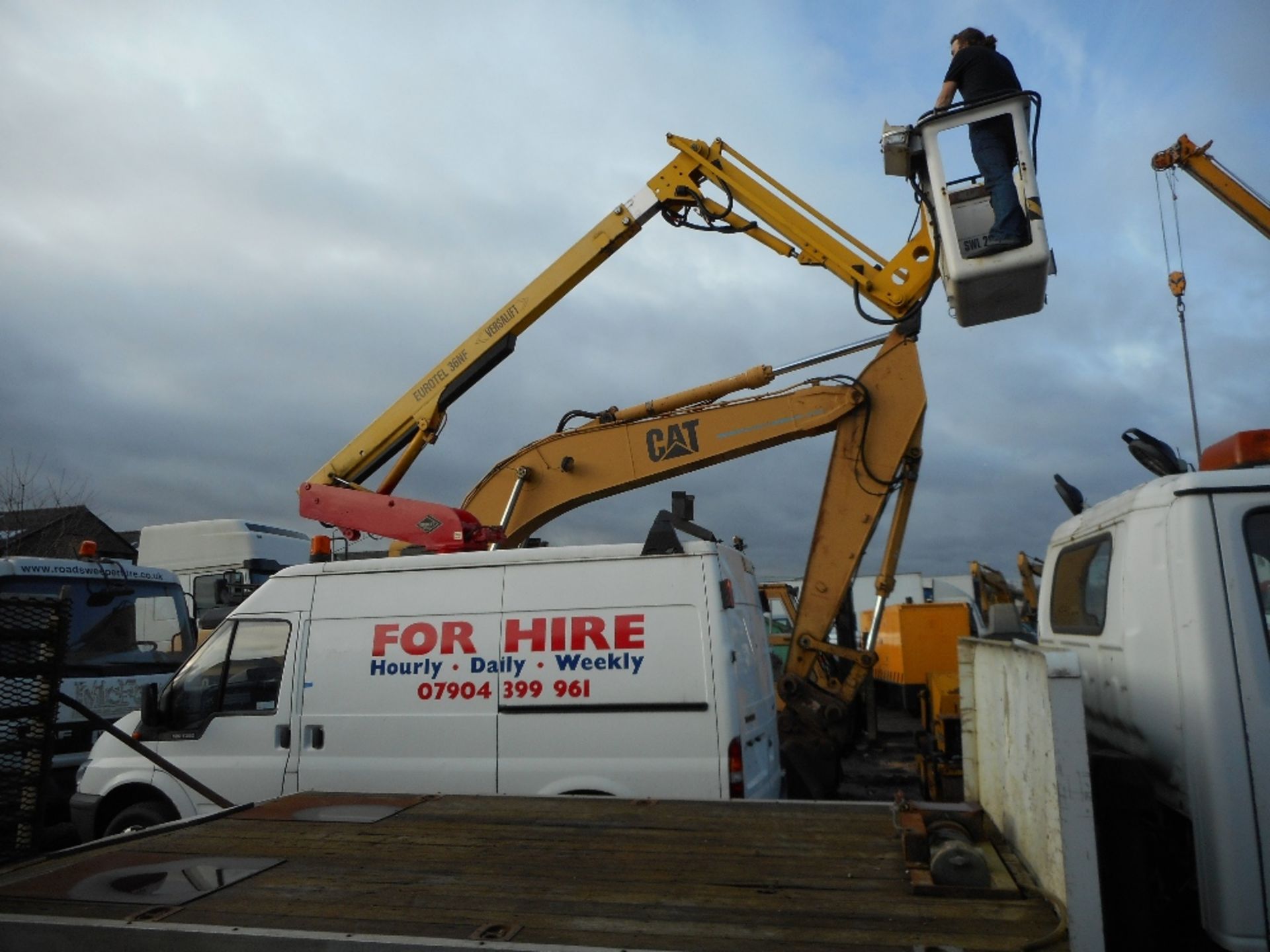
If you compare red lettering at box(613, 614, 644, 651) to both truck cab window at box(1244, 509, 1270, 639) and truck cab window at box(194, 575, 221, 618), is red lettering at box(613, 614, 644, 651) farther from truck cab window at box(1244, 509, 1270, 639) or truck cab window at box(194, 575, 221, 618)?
truck cab window at box(194, 575, 221, 618)

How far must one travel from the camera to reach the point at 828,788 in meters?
7.46

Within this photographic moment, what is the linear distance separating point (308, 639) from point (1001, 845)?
14.2 ft

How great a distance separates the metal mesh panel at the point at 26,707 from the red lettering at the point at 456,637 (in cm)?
229

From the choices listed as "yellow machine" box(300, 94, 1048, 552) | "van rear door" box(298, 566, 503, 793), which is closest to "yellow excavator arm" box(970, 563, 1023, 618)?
"yellow machine" box(300, 94, 1048, 552)

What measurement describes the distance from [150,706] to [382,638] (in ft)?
5.44

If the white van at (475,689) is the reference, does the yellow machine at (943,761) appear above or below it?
below

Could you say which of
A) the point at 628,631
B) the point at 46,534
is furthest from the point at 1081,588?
the point at 46,534

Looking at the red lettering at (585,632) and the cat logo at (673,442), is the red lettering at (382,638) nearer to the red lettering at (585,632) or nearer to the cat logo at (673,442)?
the red lettering at (585,632)

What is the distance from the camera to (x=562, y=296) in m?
8.73

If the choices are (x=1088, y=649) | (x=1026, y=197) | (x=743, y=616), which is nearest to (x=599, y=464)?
(x=743, y=616)

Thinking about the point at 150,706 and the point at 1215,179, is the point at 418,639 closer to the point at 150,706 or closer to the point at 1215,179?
the point at 150,706

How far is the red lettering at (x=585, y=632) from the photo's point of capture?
5.25m

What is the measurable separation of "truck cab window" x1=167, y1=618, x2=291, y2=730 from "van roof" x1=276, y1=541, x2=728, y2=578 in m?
0.43

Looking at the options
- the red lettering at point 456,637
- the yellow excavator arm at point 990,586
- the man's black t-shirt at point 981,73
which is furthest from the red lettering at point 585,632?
the yellow excavator arm at point 990,586
